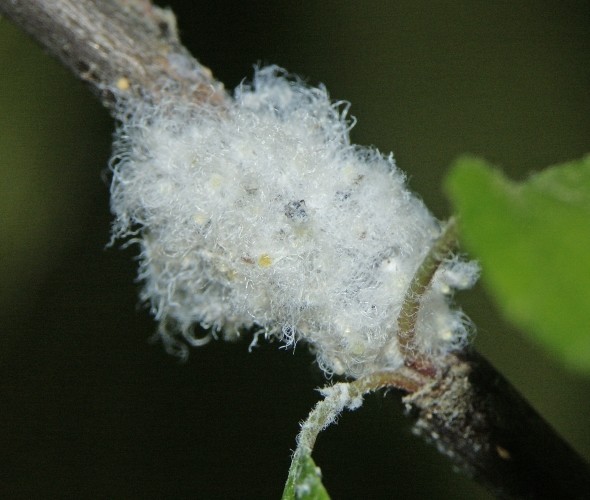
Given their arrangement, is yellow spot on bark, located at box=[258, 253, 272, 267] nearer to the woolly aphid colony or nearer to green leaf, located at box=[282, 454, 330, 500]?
the woolly aphid colony

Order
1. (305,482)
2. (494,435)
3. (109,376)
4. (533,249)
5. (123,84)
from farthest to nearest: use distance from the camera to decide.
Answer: (109,376), (123,84), (494,435), (305,482), (533,249)

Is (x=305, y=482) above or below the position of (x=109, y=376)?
below

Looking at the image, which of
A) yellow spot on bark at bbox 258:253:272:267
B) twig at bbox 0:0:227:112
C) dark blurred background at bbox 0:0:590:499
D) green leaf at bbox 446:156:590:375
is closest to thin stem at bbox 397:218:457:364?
green leaf at bbox 446:156:590:375

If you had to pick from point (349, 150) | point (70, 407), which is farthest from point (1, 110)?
point (349, 150)

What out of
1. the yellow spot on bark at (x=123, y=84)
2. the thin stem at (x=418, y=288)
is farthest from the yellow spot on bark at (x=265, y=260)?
the yellow spot on bark at (x=123, y=84)

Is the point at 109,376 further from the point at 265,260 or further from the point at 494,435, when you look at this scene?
the point at 494,435

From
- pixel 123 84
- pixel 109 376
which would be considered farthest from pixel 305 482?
pixel 109 376
